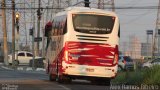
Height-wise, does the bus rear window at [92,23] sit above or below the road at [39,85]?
above

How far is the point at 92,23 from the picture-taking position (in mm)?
29344

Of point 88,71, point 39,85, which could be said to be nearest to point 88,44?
point 88,71

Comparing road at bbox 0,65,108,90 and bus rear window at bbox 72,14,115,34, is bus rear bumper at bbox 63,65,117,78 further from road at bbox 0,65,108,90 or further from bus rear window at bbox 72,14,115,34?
bus rear window at bbox 72,14,115,34

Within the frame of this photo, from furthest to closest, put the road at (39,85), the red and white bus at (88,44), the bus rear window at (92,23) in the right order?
1. the bus rear window at (92,23)
2. the red and white bus at (88,44)
3. the road at (39,85)

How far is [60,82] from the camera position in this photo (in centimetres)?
3059

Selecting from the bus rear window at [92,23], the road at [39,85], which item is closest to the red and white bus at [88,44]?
the bus rear window at [92,23]

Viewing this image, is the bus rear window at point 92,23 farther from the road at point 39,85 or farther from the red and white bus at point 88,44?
the road at point 39,85

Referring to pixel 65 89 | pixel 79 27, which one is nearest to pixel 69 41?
pixel 79 27

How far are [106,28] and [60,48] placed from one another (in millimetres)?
2731

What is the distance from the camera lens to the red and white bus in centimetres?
2908

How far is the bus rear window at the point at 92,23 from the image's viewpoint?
1150 inches

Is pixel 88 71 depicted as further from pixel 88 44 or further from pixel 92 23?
pixel 92 23

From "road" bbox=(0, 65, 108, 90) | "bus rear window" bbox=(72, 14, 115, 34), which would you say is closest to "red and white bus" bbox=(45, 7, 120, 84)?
"bus rear window" bbox=(72, 14, 115, 34)

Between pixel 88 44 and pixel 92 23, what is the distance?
115cm
